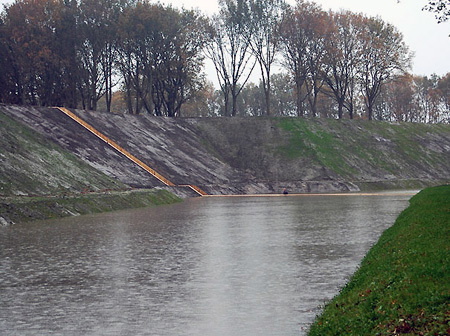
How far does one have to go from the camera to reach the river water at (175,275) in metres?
13.0

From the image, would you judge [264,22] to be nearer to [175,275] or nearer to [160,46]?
[160,46]

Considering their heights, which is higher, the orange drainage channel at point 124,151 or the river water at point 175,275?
the orange drainage channel at point 124,151

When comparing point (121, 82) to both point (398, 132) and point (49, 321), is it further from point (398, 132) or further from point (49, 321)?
point (49, 321)

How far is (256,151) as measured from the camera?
93.5 m

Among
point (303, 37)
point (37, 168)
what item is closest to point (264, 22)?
point (303, 37)

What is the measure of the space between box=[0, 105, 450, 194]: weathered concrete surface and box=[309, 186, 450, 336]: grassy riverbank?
50.8 meters

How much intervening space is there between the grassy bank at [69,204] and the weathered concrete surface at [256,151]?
39.2 ft

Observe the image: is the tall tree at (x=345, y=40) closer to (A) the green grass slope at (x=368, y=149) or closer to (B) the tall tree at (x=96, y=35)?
(A) the green grass slope at (x=368, y=149)

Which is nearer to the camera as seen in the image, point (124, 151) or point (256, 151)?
point (124, 151)

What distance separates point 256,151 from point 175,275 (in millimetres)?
75545

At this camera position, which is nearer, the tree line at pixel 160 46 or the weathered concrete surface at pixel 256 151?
the weathered concrete surface at pixel 256 151

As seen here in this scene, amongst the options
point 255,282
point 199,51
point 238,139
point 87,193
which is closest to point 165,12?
point 199,51

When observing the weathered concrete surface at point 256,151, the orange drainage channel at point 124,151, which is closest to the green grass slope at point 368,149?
the weathered concrete surface at point 256,151

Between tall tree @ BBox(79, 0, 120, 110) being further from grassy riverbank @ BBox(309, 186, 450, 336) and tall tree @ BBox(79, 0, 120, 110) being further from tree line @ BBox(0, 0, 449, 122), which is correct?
grassy riverbank @ BBox(309, 186, 450, 336)
